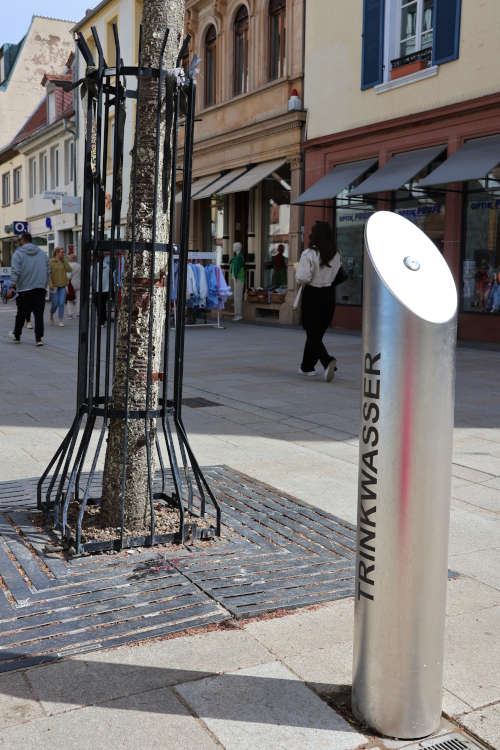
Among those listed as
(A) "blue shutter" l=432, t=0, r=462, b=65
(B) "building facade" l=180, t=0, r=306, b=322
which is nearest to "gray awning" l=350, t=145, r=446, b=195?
(A) "blue shutter" l=432, t=0, r=462, b=65

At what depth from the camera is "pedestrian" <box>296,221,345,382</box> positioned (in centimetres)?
952

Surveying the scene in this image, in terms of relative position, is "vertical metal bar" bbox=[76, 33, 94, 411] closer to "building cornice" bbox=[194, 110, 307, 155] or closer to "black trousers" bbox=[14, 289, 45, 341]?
"black trousers" bbox=[14, 289, 45, 341]

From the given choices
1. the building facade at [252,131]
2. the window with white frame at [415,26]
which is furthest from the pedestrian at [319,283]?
the building facade at [252,131]

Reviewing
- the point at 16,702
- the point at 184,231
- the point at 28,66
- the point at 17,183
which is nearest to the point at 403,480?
the point at 16,702

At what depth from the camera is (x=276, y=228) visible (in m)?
20.3

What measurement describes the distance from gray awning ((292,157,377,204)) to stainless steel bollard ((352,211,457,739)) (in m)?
14.7

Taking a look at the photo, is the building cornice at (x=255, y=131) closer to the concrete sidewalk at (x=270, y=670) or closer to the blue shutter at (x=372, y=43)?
the blue shutter at (x=372, y=43)

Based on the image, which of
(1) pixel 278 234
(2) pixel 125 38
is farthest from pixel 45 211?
(1) pixel 278 234

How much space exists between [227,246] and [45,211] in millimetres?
18437

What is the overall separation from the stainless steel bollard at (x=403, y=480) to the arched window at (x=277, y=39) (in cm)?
1837

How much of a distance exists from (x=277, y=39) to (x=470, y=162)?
8457 mm

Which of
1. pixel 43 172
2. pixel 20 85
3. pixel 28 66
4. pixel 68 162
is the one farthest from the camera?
pixel 20 85

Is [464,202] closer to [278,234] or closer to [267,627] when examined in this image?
[278,234]

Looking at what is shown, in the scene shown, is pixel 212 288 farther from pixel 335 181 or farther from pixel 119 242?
pixel 119 242
